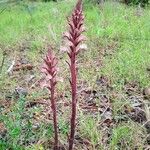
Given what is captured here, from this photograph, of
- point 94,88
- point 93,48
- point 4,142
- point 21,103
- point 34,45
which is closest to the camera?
point 4,142

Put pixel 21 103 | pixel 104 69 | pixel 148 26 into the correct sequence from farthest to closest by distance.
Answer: pixel 148 26 → pixel 104 69 → pixel 21 103

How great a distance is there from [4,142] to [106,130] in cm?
76

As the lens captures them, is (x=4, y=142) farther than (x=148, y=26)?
No

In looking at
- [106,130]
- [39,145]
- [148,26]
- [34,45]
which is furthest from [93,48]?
[39,145]

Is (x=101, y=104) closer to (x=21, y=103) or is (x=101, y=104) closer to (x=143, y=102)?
(x=143, y=102)

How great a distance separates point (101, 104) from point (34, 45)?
7.80 feet

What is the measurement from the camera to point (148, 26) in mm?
6039

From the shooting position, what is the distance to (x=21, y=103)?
2.78 metres

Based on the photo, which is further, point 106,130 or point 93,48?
point 93,48

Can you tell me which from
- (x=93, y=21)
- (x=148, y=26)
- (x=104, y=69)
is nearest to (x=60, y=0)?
(x=93, y=21)

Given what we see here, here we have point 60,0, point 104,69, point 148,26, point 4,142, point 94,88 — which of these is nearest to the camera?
point 4,142

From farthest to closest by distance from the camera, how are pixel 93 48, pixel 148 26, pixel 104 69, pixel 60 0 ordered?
1. pixel 60 0
2. pixel 148 26
3. pixel 93 48
4. pixel 104 69

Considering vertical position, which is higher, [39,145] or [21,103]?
[21,103]

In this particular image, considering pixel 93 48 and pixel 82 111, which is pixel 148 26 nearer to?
pixel 93 48
